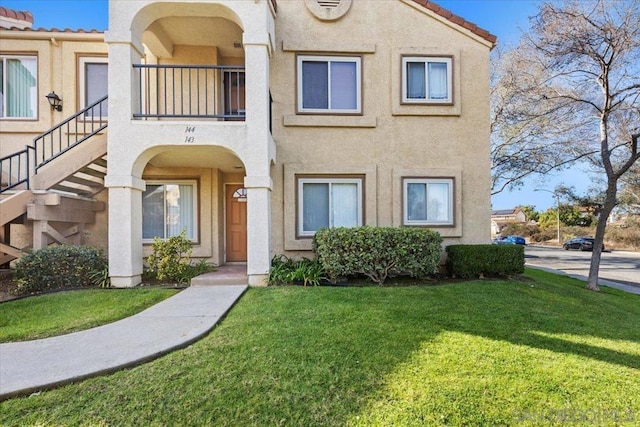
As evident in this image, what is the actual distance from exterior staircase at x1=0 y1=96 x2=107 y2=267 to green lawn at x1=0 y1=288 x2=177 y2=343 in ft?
7.28

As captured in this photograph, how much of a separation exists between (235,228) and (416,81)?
6955 millimetres

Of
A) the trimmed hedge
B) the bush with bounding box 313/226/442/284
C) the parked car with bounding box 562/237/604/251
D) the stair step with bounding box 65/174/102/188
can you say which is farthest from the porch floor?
the parked car with bounding box 562/237/604/251

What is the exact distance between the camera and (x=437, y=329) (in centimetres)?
481

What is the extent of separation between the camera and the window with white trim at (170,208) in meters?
9.79

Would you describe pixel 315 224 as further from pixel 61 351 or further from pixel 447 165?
pixel 61 351

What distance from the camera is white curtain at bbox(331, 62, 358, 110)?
30.4 ft

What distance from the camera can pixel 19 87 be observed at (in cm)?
993

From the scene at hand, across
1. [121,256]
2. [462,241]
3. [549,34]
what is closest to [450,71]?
[549,34]

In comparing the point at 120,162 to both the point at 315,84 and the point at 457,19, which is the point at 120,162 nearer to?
the point at 315,84

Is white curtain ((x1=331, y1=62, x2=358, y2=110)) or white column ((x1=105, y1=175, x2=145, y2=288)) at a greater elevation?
white curtain ((x1=331, y1=62, x2=358, y2=110))

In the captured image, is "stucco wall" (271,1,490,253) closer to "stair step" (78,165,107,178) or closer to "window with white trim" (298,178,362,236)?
"window with white trim" (298,178,362,236)

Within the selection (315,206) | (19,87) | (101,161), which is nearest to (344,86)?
(315,206)

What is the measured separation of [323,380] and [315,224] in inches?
235

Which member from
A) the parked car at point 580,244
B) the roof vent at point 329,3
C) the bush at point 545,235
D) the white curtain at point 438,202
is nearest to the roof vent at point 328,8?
the roof vent at point 329,3
